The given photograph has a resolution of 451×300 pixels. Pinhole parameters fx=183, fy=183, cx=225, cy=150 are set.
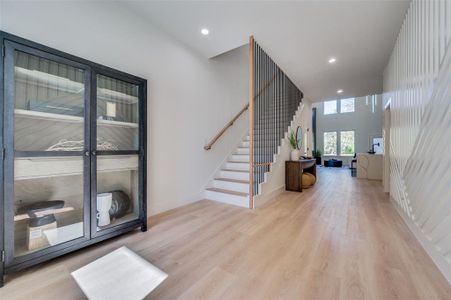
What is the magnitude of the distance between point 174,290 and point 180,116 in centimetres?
255

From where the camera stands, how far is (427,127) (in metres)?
1.90

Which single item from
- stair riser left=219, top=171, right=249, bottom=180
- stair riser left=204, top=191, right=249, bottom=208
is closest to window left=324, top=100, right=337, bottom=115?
stair riser left=219, top=171, right=249, bottom=180

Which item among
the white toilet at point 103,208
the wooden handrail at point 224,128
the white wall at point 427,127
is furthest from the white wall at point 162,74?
the white wall at point 427,127

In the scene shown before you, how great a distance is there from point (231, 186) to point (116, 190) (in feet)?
7.03

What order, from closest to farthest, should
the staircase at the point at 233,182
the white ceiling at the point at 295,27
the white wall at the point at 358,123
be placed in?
the white ceiling at the point at 295,27, the staircase at the point at 233,182, the white wall at the point at 358,123

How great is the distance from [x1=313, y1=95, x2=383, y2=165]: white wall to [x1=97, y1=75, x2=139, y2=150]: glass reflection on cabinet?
12722 mm

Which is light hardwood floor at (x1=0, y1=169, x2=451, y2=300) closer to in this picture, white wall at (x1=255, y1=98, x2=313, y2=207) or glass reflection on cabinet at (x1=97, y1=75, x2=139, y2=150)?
white wall at (x1=255, y1=98, x2=313, y2=207)

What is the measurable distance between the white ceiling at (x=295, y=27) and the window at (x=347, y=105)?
852 cm

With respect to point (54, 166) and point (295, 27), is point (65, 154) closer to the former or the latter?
point (54, 166)

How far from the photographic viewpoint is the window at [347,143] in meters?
11.6

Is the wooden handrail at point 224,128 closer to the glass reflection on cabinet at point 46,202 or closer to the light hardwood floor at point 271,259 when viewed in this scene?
the light hardwood floor at point 271,259

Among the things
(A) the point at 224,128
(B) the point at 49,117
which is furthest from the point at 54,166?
(A) the point at 224,128

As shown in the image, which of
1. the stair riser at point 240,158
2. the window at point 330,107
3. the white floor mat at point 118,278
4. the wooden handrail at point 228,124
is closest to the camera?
the white floor mat at point 118,278

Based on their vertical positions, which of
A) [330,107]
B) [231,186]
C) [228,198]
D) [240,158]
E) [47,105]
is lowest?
[228,198]
